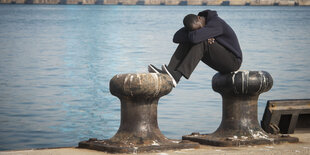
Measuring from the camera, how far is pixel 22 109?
16953mm

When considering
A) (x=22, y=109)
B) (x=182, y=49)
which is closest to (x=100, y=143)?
(x=182, y=49)

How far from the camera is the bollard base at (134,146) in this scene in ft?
21.7

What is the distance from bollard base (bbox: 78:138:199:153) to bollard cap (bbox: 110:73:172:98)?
0.48m

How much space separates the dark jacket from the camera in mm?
7020

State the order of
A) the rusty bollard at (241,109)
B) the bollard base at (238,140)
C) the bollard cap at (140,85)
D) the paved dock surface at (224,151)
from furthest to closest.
Answer: the rusty bollard at (241,109), the bollard base at (238,140), the bollard cap at (140,85), the paved dock surface at (224,151)

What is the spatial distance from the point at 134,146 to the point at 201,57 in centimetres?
118

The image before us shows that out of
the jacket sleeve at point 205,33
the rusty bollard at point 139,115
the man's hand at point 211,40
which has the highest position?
the jacket sleeve at point 205,33

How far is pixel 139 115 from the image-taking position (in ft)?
22.7

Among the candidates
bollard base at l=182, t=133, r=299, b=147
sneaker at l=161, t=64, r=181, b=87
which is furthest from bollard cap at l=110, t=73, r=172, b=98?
bollard base at l=182, t=133, r=299, b=147

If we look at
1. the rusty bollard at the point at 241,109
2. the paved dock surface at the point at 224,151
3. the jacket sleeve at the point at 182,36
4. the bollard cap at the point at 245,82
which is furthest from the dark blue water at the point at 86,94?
the jacket sleeve at the point at 182,36

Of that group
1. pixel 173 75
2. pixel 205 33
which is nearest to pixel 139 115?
pixel 173 75

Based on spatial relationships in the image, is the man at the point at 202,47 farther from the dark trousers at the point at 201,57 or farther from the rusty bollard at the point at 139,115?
the rusty bollard at the point at 139,115

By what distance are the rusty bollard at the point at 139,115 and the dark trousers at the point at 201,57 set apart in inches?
9.2

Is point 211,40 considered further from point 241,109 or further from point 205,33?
point 241,109
